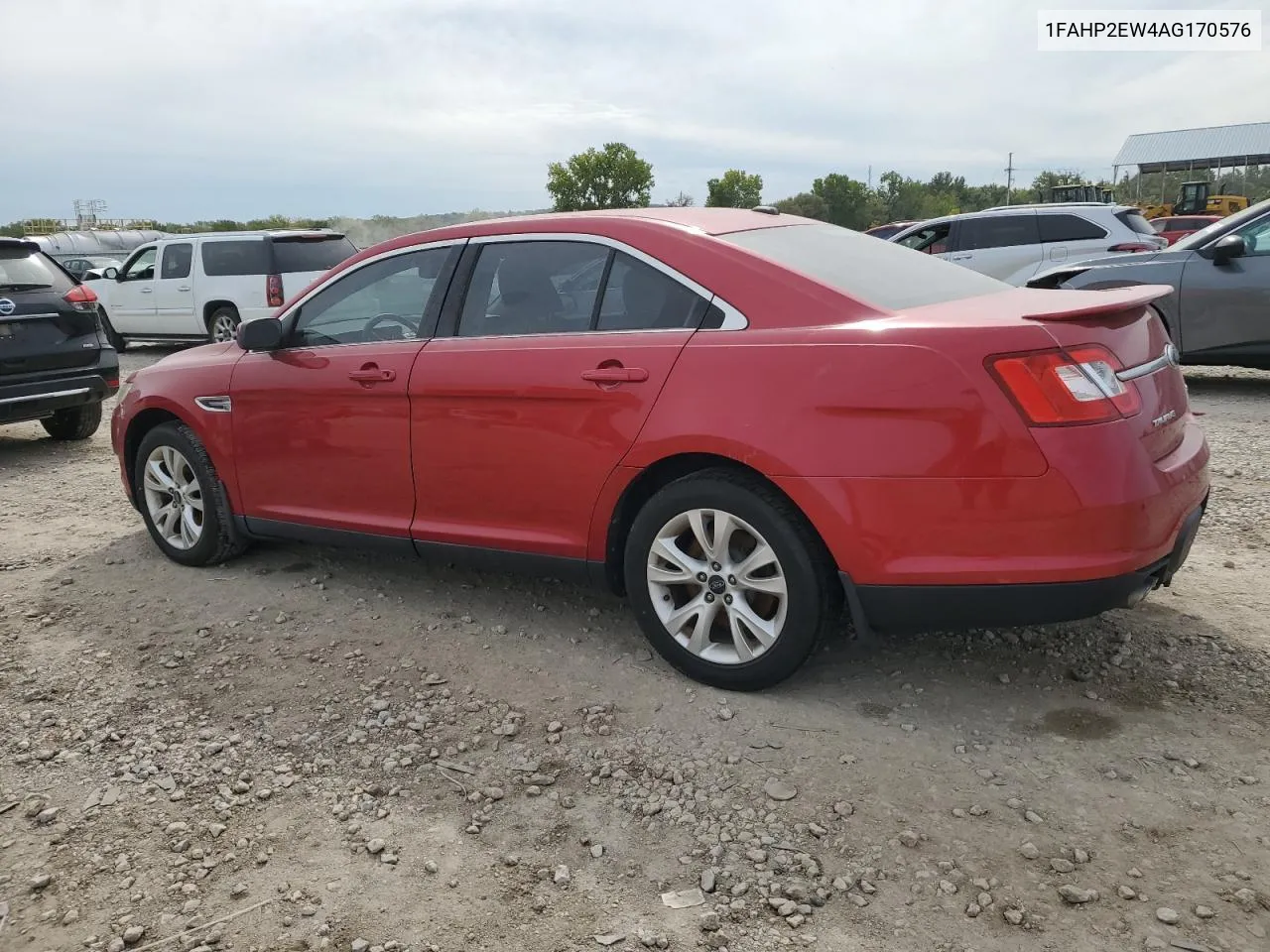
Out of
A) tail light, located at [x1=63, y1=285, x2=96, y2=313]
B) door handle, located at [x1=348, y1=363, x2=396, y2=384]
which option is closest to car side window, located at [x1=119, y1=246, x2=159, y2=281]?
tail light, located at [x1=63, y1=285, x2=96, y2=313]

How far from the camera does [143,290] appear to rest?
603 inches

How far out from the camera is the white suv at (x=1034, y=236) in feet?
40.9

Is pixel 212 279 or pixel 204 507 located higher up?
pixel 212 279

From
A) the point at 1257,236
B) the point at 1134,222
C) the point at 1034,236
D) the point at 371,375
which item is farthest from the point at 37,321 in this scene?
the point at 1134,222

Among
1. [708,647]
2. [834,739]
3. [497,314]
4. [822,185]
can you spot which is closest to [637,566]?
[708,647]

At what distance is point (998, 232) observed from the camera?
13250mm

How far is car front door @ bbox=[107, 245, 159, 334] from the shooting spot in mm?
15281

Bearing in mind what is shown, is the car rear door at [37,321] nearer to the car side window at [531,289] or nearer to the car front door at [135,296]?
the car side window at [531,289]

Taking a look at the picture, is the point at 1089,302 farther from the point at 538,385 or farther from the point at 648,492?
the point at 538,385

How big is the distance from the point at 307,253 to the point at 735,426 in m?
12.1

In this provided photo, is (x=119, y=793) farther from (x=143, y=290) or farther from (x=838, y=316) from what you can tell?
(x=143, y=290)

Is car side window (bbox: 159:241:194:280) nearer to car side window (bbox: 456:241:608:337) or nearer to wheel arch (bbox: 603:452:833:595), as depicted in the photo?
car side window (bbox: 456:241:608:337)

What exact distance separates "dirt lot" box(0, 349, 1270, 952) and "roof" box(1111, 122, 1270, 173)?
5590 centimetres

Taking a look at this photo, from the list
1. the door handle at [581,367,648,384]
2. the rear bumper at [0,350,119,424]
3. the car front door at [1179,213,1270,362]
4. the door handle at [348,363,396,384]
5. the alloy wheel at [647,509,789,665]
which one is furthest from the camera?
the car front door at [1179,213,1270,362]
